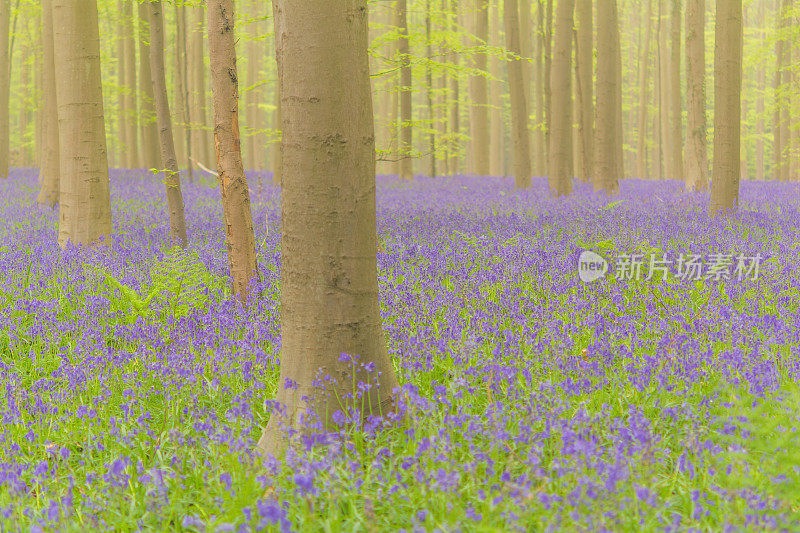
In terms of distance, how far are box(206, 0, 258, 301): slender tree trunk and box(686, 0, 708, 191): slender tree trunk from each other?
A: 1171 centimetres

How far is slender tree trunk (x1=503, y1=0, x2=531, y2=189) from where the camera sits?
15.6 metres

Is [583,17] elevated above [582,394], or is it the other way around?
[583,17]

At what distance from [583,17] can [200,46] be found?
14.7 m

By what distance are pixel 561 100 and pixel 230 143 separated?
1048cm

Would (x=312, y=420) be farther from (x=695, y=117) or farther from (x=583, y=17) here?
(x=583, y=17)

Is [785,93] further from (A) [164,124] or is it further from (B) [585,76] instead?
(A) [164,124]

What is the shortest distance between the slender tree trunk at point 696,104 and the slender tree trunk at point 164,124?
11.3 m

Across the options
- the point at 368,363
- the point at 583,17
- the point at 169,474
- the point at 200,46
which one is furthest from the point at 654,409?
the point at 200,46

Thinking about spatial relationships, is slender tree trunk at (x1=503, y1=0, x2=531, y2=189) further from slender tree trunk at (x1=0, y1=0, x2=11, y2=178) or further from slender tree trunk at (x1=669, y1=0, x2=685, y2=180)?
slender tree trunk at (x1=0, y1=0, x2=11, y2=178)

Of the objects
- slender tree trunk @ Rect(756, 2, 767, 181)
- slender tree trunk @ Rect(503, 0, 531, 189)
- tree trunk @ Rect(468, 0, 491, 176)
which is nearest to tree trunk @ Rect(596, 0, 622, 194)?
slender tree trunk @ Rect(503, 0, 531, 189)

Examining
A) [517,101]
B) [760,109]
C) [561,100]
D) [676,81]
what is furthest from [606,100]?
[760,109]

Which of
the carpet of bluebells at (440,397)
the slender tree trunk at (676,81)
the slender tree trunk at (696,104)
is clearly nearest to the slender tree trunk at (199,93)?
the slender tree trunk at (696,104)

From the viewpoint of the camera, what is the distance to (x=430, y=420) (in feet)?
10.5

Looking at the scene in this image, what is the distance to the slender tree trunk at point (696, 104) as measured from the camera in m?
14.5
